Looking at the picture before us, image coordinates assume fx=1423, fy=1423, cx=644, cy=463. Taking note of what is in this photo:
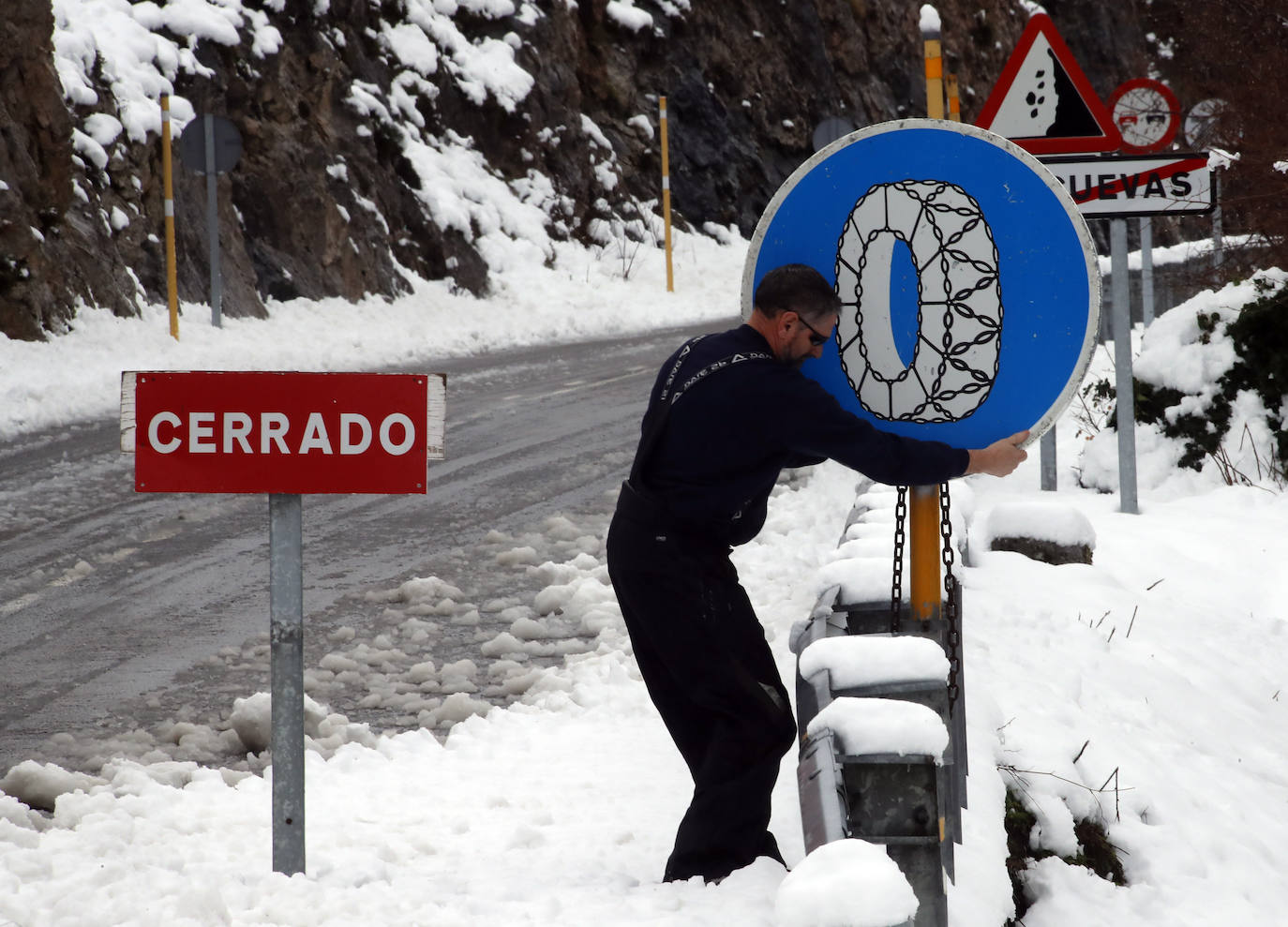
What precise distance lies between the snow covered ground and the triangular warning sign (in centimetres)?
168

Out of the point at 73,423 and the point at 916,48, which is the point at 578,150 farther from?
the point at 73,423

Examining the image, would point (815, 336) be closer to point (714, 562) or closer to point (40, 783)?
point (714, 562)

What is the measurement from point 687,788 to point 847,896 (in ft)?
6.84

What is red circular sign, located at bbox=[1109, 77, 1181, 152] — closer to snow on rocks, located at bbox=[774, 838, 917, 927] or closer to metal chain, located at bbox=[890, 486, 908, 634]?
metal chain, located at bbox=[890, 486, 908, 634]

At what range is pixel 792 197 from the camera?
309 cm

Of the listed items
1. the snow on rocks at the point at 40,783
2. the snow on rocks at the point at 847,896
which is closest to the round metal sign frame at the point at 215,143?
the snow on rocks at the point at 40,783

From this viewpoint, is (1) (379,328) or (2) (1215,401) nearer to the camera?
(2) (1215,401)

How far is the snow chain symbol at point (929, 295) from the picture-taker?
295cm

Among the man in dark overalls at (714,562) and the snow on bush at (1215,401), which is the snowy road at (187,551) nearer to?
the man in dark overalls at (714,562)

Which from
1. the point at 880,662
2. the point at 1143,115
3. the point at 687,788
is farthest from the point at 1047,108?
the point at 880,662

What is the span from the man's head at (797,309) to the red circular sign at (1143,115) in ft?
22.5

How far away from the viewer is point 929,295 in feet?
9.80

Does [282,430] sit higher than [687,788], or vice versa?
[282,430]

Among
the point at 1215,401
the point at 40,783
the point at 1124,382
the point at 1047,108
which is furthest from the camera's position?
the point at 1215,401
